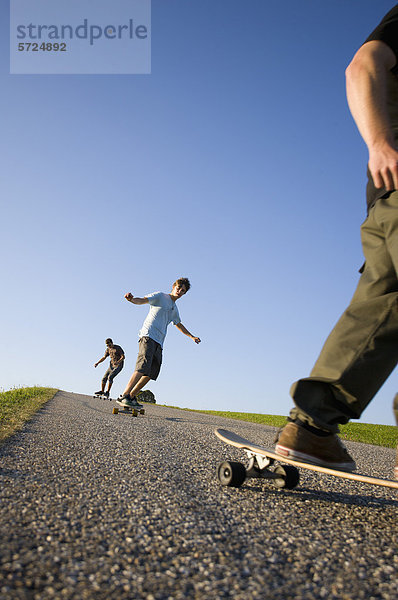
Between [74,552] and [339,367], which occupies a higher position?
[339,367]

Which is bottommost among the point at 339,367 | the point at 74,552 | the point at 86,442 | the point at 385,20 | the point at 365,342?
the point at 86,442

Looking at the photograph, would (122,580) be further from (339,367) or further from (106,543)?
(339,367)

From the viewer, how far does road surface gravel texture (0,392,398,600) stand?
1.19 meters

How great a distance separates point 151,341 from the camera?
27.9ft

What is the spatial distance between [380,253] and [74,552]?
75.2 inches

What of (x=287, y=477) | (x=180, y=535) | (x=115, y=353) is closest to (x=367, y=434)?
(x=287, y=477)

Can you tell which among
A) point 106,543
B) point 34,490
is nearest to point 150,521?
point 106,543

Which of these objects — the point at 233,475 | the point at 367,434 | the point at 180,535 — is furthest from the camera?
Answer: the point at 367,434

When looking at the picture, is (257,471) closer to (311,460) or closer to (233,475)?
(233,475)

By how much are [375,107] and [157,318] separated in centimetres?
686

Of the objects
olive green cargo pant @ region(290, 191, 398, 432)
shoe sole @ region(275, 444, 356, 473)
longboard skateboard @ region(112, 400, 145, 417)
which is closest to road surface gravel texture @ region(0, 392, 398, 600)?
shoe sole @ region(275, 444, 356, 473)

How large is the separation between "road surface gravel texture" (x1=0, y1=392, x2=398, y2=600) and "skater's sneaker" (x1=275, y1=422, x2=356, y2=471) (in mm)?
247

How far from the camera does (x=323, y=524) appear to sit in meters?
1.92

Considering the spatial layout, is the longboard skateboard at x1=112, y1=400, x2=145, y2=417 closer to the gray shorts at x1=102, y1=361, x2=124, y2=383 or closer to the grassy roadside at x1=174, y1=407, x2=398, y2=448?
the grassy roadside at x1=174, y1=407, x2=398, y2=448
